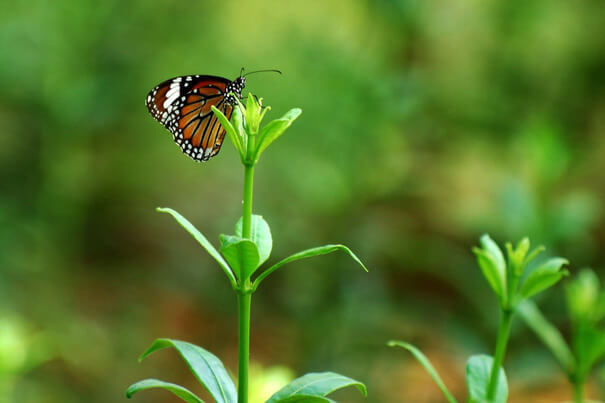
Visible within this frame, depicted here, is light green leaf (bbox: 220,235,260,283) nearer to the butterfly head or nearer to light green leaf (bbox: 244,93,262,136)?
light green leaf (bbox: 244,93,262,136)

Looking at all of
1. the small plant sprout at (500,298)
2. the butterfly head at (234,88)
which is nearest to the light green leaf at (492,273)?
the small plant sprout at (500,298)

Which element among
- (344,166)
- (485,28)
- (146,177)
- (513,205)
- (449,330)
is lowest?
(449,330)

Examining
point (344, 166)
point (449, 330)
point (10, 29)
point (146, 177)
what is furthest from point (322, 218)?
point (146, 177)

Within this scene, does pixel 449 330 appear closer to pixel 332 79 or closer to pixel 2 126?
pixel 332 79

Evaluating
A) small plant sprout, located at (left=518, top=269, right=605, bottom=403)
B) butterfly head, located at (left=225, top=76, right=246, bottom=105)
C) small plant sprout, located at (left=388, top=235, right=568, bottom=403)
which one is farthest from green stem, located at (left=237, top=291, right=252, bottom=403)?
butterfly head, located at (left=225, top=76, right=246, bottom=105)

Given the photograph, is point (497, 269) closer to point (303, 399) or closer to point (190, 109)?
point (303, 399)
